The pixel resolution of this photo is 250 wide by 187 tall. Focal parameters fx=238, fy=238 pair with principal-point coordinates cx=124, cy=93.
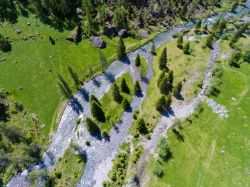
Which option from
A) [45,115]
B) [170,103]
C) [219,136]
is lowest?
[219,136]

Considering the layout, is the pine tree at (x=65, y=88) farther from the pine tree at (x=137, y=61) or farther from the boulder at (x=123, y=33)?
the boulder at (x=123, y=33)

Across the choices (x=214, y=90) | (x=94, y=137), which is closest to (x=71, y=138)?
(x=94, y=137)

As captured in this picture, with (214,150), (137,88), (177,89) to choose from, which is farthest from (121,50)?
(214,150)

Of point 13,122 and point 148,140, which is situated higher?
point 13,122

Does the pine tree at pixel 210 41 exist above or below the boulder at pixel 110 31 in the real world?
below

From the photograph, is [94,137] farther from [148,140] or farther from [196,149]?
[196,149]

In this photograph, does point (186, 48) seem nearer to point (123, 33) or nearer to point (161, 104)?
point (123, 33)

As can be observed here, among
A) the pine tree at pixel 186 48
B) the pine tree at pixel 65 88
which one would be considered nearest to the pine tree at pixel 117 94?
the pine tree at pixel 65 88

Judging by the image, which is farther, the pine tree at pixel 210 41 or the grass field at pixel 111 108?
the pine tree at pixel 210 41
